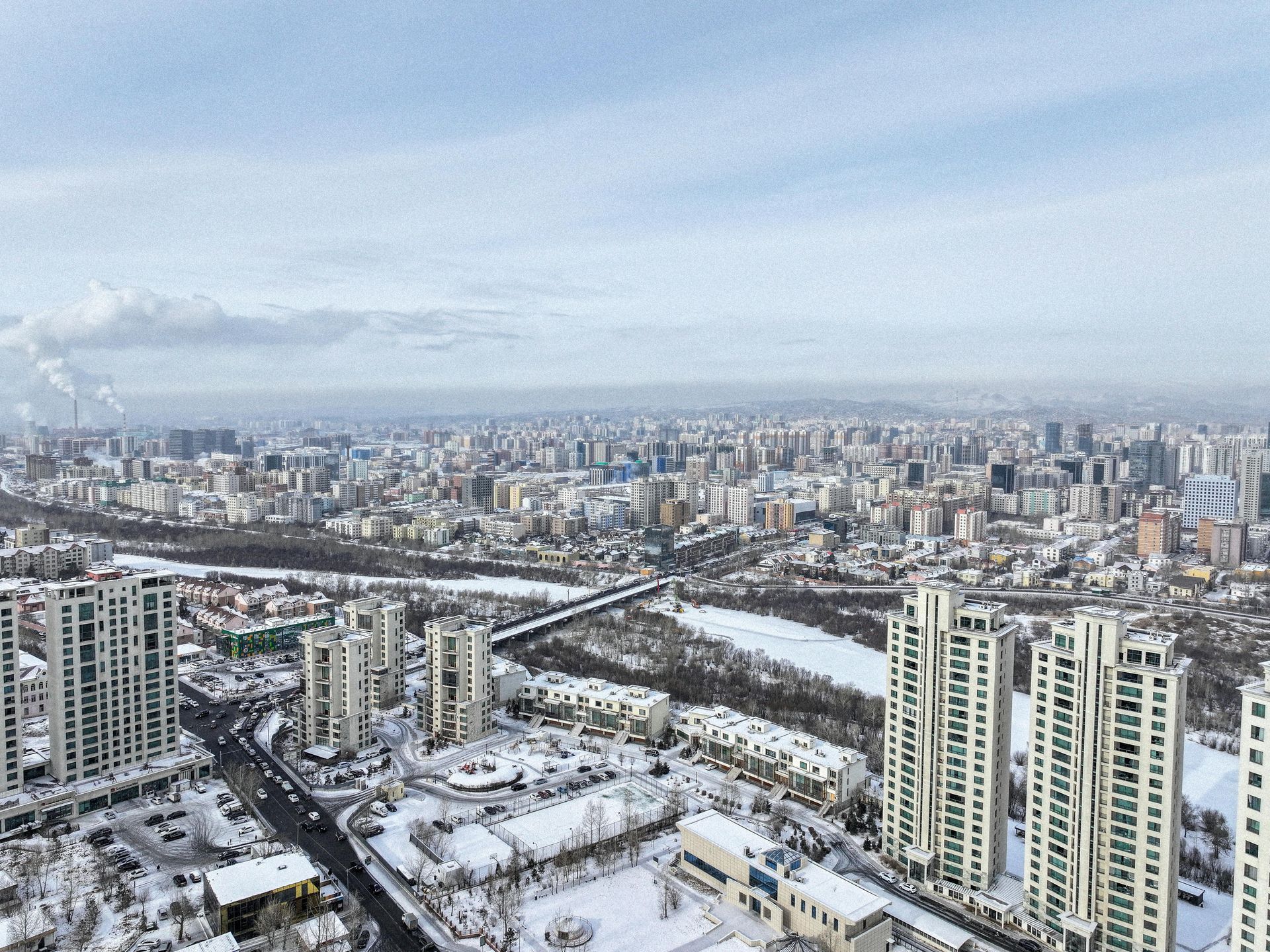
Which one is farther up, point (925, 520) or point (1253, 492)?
point (1253, 492)

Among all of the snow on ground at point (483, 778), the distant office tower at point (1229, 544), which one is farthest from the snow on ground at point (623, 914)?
the distant office tower at point (1229, 544)

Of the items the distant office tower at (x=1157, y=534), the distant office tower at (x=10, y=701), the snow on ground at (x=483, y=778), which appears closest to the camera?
the distant office tower at (x=10, y=701)

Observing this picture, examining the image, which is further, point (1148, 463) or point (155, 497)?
point (1148, 463)

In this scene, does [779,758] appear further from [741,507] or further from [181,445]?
[181,445]

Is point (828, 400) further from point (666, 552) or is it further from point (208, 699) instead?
point (208, 699)

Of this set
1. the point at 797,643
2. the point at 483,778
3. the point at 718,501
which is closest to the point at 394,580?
the point at 797,643

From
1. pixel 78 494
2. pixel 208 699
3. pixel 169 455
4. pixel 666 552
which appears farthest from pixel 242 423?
pixel 208 699

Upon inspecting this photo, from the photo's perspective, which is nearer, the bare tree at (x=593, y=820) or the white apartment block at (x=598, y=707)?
the bare tree at (x=593, y=820)

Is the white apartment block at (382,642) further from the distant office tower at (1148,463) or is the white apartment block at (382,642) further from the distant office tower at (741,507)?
the distant office tower at (1148,463)

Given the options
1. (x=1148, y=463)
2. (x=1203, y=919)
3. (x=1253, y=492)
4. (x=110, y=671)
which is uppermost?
(x=1148, y=463)
